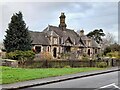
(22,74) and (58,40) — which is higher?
(58,40)

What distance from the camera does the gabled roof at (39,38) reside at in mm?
62787

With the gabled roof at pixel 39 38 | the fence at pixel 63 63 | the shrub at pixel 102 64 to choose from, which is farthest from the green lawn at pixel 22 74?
the gabled roof at pixel 39 38

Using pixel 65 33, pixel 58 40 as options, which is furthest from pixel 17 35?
pixel 65 33

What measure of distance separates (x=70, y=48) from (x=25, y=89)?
55.6 meters

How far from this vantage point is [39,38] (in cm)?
6406

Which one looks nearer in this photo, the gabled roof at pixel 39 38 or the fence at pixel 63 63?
the fence at pixel 63 63

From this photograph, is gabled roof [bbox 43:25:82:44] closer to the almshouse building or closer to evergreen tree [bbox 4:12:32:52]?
the almshouse building

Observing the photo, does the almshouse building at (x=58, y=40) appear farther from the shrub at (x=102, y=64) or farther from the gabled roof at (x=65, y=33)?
the shrub at (x=102, y=64)

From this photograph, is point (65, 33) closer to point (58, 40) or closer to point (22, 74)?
point (58, 40)

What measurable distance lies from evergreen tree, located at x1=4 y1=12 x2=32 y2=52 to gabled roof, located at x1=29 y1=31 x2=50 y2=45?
10.0 meters

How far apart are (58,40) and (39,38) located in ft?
17.3

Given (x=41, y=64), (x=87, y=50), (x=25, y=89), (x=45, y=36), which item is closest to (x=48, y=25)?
(x=45, y=36)

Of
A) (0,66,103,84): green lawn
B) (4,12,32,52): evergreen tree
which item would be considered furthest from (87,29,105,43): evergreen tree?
(0,66,103,84): green lawn

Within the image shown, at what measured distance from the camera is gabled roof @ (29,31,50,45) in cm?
6279
